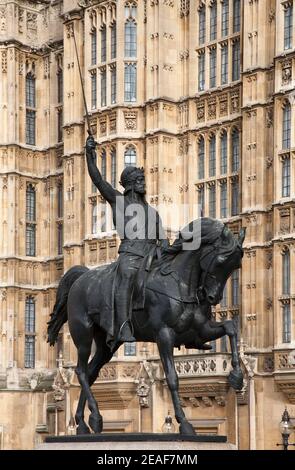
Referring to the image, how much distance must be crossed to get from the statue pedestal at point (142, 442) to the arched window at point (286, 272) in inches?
753

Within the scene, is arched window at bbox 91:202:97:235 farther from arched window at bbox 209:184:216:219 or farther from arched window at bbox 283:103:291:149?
arched window at bbox 283:103:291:149

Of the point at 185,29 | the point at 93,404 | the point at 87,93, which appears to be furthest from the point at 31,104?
the point at 93,404

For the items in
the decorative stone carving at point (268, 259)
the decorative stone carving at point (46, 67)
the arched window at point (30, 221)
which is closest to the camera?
the decorative stone carving at point (268, 259)

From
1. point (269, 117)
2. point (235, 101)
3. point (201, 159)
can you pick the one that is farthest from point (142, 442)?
point (201, 159)

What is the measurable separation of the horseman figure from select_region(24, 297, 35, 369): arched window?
28.3 metres

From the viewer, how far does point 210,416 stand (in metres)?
35.5

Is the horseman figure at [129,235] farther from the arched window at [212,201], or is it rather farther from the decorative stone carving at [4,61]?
the decorative stone carving at [4,61]

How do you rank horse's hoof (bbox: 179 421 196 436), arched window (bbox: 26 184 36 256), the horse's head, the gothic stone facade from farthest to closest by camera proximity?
arched window (bbox: 26 184 36 256) < the gothic stone facade < the horse's head < horse's hoof (bbox: 179 421 196 436)

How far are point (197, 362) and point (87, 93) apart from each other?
36.2 ft

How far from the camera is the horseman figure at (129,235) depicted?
15.2 m

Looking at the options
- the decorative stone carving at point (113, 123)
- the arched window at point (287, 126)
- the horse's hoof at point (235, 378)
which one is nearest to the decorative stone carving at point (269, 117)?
the arched window at point (287, 126)

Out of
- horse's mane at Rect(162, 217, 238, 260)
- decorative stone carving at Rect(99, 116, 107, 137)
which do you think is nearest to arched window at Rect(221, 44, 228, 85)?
decorative stone carving at Rect(99, 116, 107, 137)

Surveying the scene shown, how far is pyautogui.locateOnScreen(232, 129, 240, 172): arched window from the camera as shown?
36469 mm
